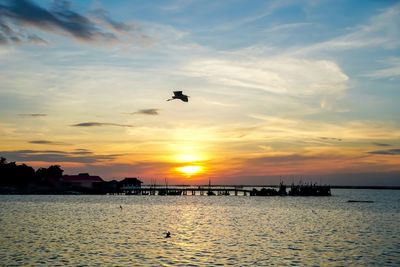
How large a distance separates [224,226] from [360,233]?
18673 millimetres

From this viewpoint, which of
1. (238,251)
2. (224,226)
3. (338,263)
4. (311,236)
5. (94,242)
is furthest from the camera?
(224,226)

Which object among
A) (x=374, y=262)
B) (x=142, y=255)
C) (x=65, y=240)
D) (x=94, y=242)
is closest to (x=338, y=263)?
(x=374, y=262)

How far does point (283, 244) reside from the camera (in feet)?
155

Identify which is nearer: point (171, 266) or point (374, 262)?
point (171, 266)

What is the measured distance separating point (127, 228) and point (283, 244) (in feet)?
75.2

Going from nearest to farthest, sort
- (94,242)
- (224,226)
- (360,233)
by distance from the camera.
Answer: (94,242), (360,233), (224,226)

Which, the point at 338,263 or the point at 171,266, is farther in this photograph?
the point at 338,263

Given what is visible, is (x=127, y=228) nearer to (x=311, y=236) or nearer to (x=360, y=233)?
(x=311, y=236)

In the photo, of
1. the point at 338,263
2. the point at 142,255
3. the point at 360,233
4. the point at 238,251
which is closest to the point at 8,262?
the point at 142,255

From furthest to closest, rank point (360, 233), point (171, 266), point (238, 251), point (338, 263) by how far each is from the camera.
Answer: point (360, 233) → point (238, 251) → point (338, 263) → point (171, 266)

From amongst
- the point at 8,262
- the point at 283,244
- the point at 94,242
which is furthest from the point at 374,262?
the point at 8,262

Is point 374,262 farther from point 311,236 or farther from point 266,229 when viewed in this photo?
point 266,229

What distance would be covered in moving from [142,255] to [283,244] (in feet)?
53.2

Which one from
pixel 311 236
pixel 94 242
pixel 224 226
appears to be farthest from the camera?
pixel 224 226
